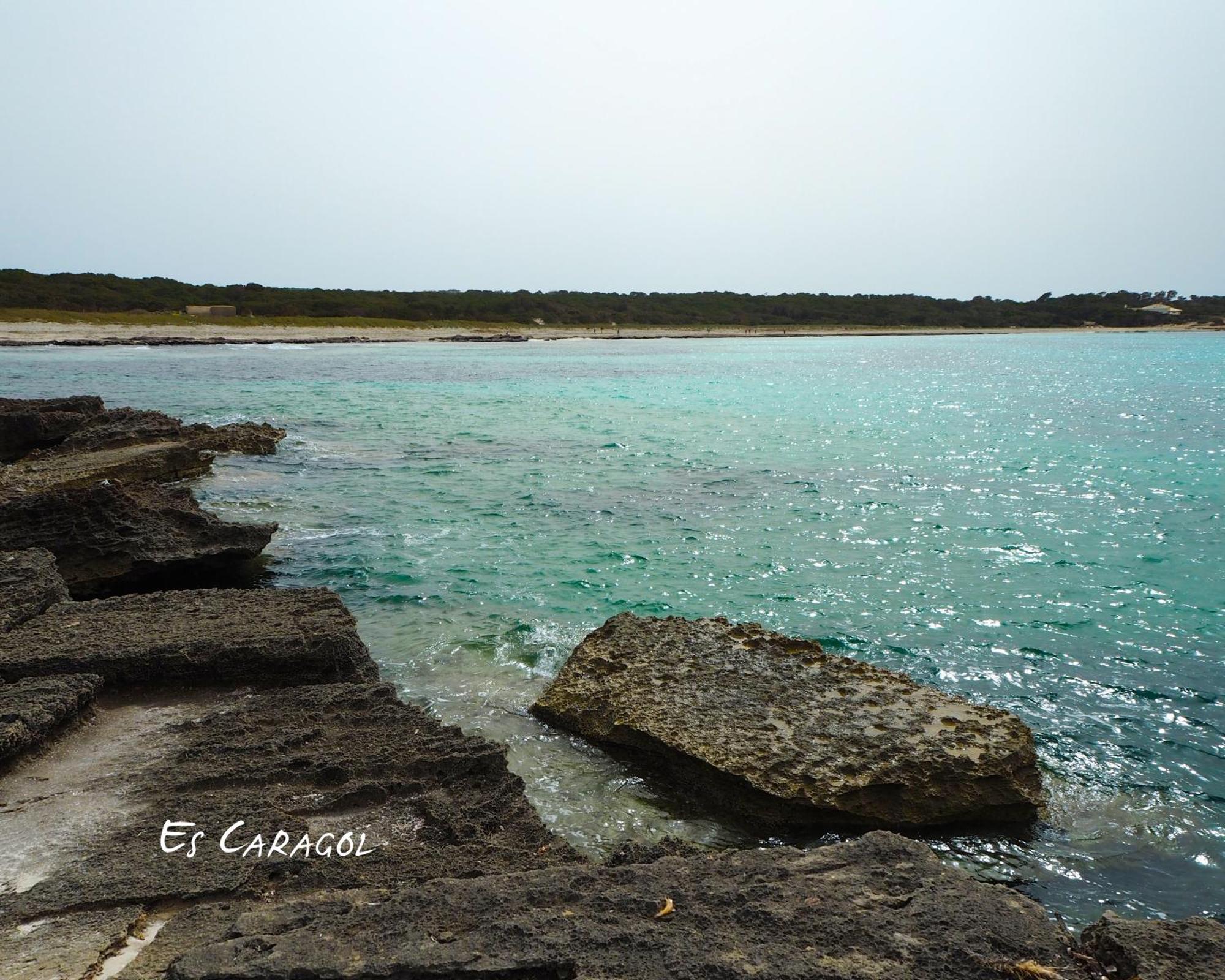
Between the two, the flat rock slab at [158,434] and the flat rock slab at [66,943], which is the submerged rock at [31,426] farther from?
the flat rock slab at [66,943]

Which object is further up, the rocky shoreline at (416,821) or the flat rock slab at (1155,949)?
the flat rock slab at (1155,949)

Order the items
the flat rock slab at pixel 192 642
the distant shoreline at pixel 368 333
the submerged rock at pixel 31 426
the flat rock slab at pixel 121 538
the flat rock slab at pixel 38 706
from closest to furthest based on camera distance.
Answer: the flat rock slab at pixel 38 706
the flat rock slab at pixel 192 642
the flat rock slab at pixel 121 538
the submerged rock at pixel 31 426
the distant shoreline at pixel 368 333

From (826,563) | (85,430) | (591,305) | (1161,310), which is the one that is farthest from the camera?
(1161,310)

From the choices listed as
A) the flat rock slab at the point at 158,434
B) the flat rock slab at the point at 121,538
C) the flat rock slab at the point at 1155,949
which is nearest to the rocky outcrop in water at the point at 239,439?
the flat rock slab at the point at 158,434

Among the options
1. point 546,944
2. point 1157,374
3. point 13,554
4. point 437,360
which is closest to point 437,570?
point 13,554

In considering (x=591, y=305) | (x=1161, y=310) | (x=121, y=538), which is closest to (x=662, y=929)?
(x=121, y=538)

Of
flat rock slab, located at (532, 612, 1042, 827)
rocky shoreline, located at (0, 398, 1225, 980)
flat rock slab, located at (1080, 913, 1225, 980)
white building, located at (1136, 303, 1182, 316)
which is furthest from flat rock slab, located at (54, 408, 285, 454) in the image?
white building, located at (1136, 303, 1182, 316)

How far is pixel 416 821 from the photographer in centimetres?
366

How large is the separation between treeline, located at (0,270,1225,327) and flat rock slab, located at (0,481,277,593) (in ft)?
222

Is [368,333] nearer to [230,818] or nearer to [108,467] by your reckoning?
[108,467]

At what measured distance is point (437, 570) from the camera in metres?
9.20

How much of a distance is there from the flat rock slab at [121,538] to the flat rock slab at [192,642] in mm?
1730

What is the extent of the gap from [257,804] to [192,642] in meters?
1.81

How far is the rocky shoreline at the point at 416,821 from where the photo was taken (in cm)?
261
